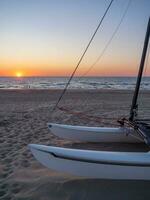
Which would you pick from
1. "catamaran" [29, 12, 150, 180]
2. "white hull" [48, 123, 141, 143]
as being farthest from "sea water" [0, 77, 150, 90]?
"catamaran" [29, 12, 150, 180]

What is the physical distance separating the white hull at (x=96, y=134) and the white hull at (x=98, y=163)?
7.41ft

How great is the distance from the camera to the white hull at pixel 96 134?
23.2 feet

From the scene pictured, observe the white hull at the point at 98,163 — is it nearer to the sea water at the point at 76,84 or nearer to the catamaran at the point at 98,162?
the catamaran at the point at 98,162

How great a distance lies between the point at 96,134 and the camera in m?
7.21

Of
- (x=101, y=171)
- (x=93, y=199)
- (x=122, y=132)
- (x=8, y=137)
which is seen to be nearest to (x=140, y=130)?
(x=122, y=132)

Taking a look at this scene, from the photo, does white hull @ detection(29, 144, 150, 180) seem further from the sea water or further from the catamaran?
the sea water

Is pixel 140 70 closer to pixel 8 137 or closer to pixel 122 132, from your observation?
pixel 122 132

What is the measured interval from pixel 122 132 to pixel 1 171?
3162mm

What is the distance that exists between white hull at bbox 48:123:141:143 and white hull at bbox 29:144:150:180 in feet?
7.41

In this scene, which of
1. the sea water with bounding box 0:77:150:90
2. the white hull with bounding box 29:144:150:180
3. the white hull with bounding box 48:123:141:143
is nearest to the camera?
the white hull with bounding box 29:144:150:180

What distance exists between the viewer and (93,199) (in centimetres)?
443

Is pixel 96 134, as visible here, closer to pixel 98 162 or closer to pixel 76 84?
pixel 98 162

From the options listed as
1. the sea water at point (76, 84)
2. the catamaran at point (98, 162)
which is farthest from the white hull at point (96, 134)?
the sea water at point (76, 84)

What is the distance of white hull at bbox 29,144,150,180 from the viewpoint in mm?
4531
